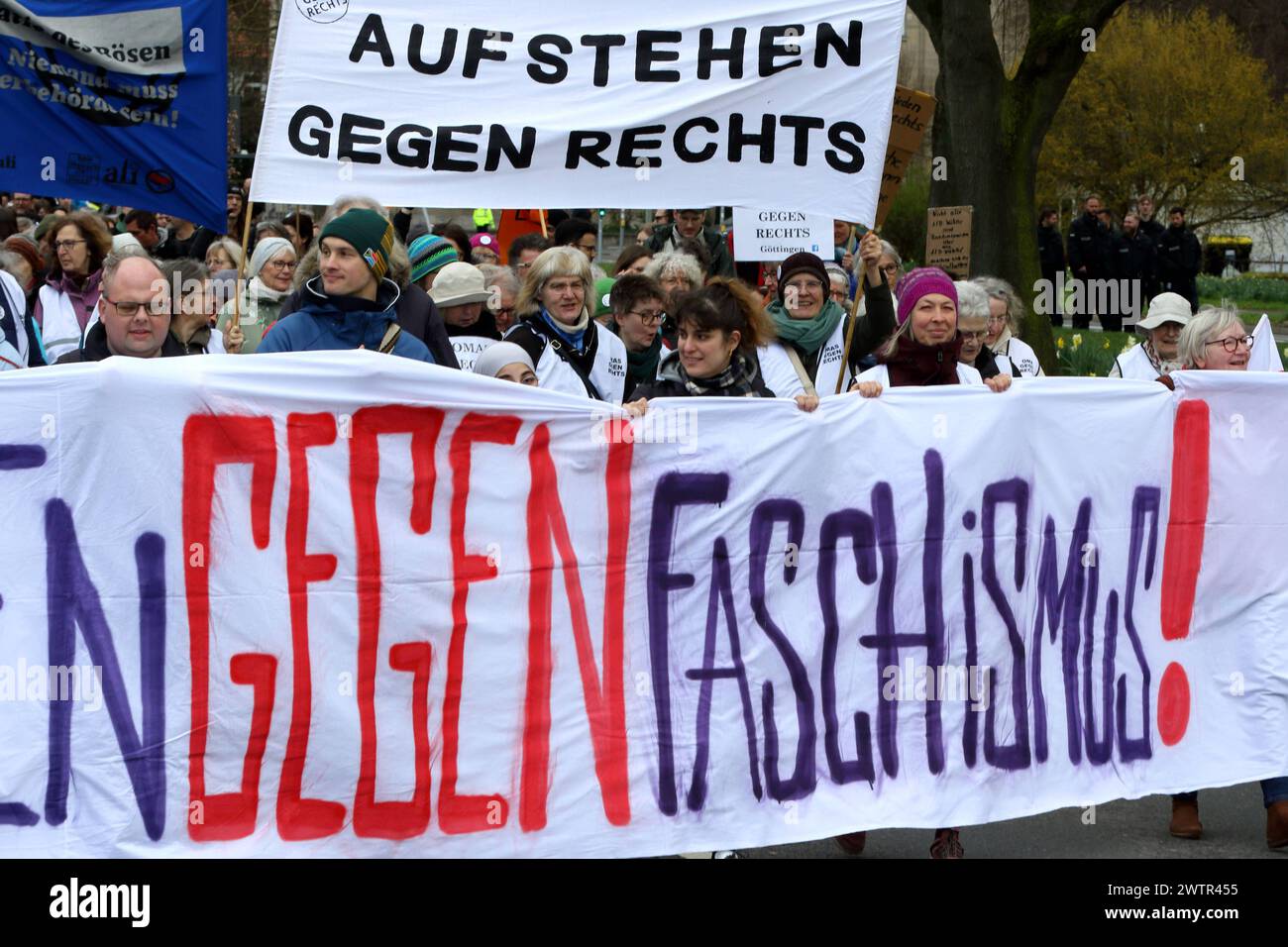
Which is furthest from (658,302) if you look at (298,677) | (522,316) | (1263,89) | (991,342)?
(1263,89)

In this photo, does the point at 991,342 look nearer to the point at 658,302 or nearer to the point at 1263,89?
the point at 658,302

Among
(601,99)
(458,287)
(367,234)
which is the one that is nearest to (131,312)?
(367,234)

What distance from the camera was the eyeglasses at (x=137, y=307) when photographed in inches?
202

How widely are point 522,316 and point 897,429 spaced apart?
1.77 m

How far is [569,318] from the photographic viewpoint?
658cm

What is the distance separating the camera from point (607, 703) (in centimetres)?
505

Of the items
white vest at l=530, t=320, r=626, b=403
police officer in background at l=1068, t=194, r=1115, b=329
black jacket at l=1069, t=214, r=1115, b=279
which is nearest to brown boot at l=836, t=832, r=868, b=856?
white vest at l=530, t=320, r=626, b=403

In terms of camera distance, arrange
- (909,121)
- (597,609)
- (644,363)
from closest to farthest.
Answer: (597,609) < (644,363) < (909,121)

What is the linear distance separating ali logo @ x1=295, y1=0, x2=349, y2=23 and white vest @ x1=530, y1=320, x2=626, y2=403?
134 centimetres

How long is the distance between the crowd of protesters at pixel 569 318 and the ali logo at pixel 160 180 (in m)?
0.44

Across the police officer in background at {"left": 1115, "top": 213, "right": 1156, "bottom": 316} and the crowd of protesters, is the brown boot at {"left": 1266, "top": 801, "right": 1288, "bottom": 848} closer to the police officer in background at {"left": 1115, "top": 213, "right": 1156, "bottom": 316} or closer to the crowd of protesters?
the crowd of protesters

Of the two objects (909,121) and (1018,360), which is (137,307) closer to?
(1018,360)

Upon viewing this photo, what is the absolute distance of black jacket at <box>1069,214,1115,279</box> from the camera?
78.4ft

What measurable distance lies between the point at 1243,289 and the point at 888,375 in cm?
2476
